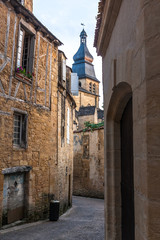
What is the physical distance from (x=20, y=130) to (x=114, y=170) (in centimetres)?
576

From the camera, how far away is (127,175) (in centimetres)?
291

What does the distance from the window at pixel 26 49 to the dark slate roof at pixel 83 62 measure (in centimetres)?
3515

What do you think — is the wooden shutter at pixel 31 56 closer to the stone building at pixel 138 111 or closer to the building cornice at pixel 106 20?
the building cornice at pixel 106 20

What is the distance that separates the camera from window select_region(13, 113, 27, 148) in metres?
8.29

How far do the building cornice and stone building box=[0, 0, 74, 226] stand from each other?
176 inches

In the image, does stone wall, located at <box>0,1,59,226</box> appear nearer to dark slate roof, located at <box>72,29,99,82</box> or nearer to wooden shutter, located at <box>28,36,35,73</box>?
wooden shutter, located at <box>28,36,35,73</box>

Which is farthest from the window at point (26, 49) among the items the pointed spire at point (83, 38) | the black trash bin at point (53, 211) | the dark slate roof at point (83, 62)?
the pointed spire at point (83, 38)

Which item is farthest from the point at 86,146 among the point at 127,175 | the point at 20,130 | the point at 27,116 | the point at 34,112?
the point at 127,175

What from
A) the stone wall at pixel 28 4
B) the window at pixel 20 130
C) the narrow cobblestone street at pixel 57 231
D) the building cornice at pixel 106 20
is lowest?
the narrow cobblestone street at pixel 57 231

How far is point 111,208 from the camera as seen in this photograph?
3.24 m

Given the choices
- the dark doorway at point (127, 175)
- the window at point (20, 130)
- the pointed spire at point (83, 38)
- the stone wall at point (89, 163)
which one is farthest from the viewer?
the pointed spire at point (83, 38)

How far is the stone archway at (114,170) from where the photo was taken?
10.3ft

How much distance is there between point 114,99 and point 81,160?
51.5 ft

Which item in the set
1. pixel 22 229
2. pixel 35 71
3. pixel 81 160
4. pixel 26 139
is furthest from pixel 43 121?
pixel 81 160
